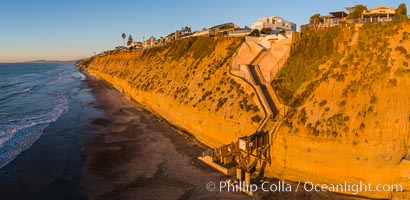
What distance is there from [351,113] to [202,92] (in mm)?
17256

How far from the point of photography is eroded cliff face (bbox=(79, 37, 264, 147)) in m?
26.8

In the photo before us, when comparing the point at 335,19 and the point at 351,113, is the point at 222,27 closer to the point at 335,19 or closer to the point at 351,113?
the point at 335,19

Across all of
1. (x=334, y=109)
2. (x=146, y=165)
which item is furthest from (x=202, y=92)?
(x=334, y=109)

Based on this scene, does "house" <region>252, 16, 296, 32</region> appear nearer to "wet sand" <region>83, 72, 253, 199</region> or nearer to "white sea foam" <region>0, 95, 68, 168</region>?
"wet sand" <region>83, 72, 253, 199</region>

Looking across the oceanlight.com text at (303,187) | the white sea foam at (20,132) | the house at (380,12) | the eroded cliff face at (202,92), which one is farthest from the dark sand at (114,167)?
the house at (380,12)

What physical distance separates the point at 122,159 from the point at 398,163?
71.9 ft

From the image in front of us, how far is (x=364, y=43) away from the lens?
965 inches

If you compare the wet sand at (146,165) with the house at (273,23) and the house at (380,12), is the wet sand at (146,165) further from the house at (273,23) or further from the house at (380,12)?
the house at (273,23)

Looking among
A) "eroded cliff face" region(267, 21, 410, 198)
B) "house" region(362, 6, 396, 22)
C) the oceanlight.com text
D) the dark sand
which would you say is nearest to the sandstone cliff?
"eroded cliff face" region(267, 21, 410, 198)

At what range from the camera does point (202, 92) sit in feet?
111

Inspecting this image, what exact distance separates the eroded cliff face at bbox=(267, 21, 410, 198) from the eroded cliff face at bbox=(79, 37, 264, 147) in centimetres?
436

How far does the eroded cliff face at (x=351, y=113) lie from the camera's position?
19000 millimetres

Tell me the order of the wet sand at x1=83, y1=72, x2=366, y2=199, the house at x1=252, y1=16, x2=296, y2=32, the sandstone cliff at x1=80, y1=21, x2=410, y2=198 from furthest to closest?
the house at x1=252, y1=16, x2=296, y2=32 → the wet sand at x1=83, y1=72, x2=366, y2=199 → the sandstone cliff at x1=80, y1=21, x2=410, y2=198

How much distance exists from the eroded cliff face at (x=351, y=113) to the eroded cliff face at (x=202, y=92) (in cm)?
436
